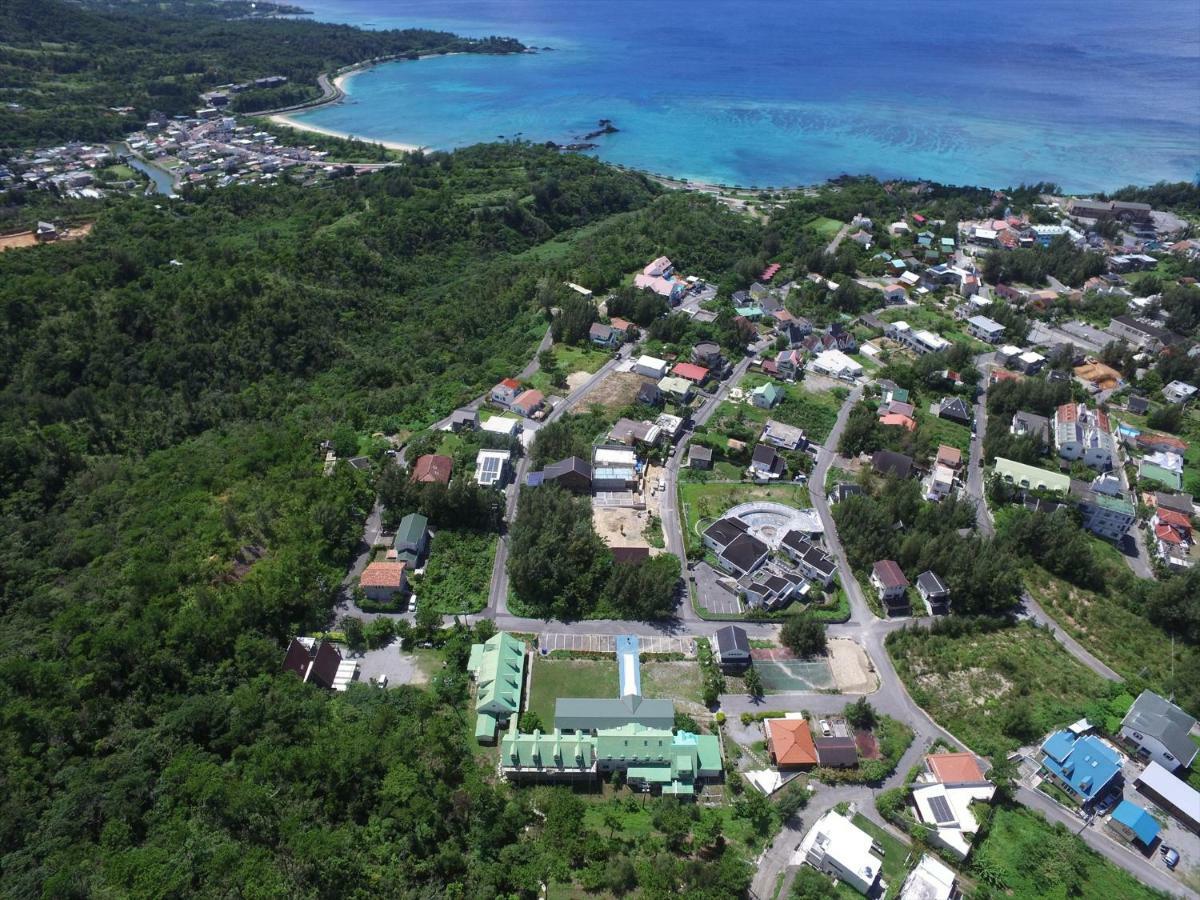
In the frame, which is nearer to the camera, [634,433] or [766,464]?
[766,464]

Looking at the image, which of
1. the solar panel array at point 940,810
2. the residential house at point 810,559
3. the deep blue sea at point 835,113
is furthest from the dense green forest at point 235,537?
the deep blue sea at point 835,113

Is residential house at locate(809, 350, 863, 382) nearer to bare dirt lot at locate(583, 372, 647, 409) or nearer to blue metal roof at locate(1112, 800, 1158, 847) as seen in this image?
bare dirt lot at locate(583, 372, 647, 409)

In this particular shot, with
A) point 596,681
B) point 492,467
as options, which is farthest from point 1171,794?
point 492,467

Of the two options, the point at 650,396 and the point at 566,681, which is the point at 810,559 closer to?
the point at 566,681

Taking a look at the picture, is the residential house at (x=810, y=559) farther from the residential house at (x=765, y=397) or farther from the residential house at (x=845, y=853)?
the residential house at (x=765, y=397)

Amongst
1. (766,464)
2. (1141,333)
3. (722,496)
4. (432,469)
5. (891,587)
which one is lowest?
(722,496)

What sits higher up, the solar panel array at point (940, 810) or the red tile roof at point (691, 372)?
the red tile roof at point (691, 372)

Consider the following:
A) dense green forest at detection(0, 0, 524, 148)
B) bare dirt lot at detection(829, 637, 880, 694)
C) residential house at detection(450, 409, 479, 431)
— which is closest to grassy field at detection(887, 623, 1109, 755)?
bare dirt lot at detection(829, 637, 880, 694)
